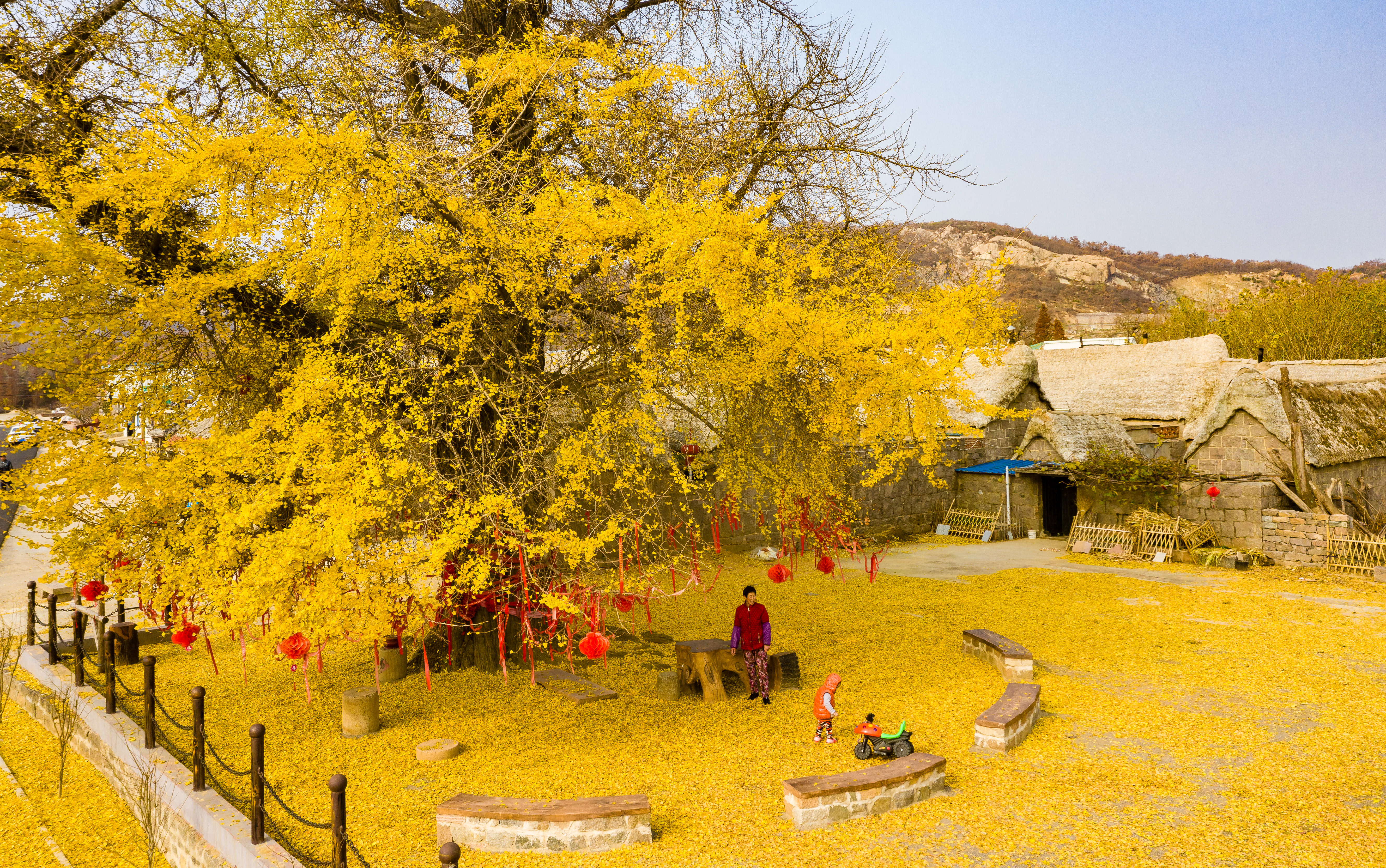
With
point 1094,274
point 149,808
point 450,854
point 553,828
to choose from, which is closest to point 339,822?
point 450,854

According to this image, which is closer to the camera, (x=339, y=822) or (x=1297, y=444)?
(x=339, y=822)

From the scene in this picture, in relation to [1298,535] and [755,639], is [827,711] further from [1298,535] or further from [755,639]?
[1298,535]

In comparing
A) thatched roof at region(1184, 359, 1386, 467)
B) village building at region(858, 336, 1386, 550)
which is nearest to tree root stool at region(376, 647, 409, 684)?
village building at region(858, 336, 1386, 550)

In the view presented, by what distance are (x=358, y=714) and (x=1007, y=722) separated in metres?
5.86

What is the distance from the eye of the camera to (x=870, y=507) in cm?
1877

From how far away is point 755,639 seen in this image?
27.1 ft

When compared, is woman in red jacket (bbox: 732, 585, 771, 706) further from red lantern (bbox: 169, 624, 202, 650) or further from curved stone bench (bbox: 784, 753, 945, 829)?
red lantern (bbox: 169, 624, 202, 650)

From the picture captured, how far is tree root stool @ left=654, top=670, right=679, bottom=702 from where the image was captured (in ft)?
28.0

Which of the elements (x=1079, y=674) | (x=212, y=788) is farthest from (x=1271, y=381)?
(x=212, y=788)

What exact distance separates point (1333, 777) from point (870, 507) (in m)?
12.7

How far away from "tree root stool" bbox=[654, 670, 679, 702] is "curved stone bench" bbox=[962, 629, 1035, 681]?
3.60 metres

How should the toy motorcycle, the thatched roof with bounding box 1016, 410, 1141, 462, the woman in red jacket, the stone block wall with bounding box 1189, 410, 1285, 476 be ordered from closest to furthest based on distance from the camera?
the toy motorcycle, the woman in red jacket, the stone block wall with bounding box 1189, 410, 1285, 476, the thatched roof with bounding box 1016, 410, 1141, 462

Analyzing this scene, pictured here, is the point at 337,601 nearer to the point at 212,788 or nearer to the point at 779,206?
the point at 212,788

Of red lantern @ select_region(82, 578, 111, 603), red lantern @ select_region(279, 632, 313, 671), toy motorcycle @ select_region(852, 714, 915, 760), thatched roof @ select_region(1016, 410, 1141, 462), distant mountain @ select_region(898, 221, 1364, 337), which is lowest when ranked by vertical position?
toy motorcycle @ select_region(852, 714, 915, 760)
